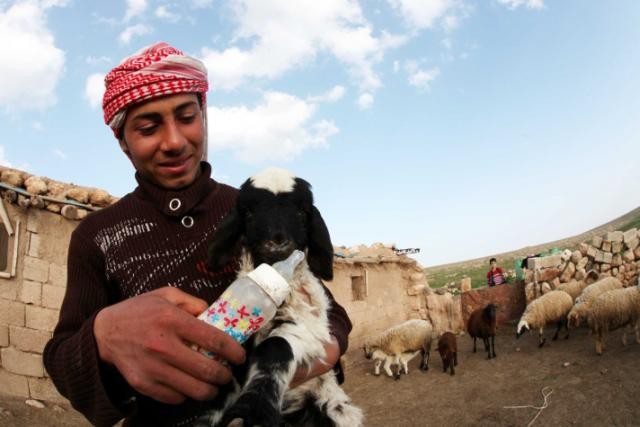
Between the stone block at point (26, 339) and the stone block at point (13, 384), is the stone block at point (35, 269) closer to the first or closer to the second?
the stone block at point (26, 339)

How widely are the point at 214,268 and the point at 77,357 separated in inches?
23.2

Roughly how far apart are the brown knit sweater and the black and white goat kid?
11 cm

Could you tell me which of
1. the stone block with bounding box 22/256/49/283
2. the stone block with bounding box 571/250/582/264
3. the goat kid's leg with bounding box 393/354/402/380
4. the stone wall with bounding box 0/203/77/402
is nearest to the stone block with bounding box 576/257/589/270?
the stone block with bounding box 571/250/582/264

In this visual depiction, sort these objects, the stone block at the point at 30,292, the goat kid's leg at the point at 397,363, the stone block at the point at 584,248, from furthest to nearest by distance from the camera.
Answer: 1. the stone block at the point at 584,248
2. the goat kid's leg at the point at 397,363
3. the stone block at the point at 30,292

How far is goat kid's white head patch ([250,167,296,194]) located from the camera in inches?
78.5

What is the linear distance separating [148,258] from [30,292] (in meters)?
6.08

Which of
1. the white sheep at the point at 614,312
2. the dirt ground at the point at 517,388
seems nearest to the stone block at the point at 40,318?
the dirt ground at the point at 517,388

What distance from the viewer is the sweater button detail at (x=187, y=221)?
1.84m

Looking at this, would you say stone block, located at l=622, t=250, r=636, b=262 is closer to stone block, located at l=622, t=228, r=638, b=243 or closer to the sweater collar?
stone block, located at l=622, t=228, r=638, b=243

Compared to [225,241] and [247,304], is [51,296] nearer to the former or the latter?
[225,241]

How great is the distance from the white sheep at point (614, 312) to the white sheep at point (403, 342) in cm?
357

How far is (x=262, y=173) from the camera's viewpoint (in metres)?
2.09

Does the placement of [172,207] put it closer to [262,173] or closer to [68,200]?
[262,173]

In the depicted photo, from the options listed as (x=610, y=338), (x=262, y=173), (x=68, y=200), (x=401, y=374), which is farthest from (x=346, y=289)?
(x=262, y=173)
